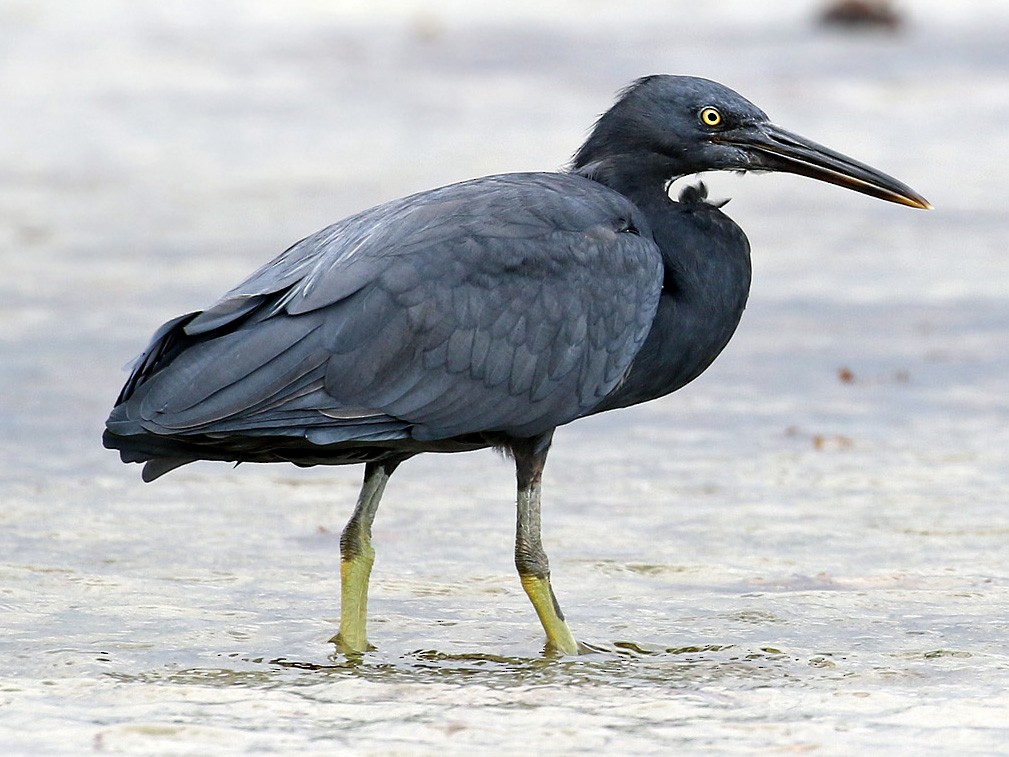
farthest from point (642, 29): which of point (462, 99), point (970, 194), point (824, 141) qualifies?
point (970, 194)

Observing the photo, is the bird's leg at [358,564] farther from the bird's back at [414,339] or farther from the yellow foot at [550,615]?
the yellow foot at [550,615]

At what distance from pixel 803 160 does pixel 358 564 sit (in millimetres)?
1901

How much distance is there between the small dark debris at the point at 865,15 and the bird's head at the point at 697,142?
72.0 feet

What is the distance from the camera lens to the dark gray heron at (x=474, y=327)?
5.38 metres

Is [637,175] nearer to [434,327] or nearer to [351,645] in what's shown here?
[434,327]

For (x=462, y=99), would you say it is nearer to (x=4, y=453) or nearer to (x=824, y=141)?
(x=824, y=141)

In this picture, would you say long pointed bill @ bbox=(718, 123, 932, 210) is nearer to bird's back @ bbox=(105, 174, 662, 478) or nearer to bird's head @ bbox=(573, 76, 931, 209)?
bird's head @ bbox=(573, 76, 931, 209)

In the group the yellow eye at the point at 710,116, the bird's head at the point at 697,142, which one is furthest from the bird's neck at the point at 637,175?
the yellow eye at the point at 710,116

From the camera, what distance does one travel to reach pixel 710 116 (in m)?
6.08

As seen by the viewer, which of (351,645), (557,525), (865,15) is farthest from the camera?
(865,15)

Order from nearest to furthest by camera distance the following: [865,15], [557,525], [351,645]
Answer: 1. [351,645]
2. [557,525]
3. [865,15]

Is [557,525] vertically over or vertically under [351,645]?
over

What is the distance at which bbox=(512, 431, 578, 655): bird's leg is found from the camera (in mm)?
5715

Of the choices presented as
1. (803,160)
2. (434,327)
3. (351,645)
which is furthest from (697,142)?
(351,645)
